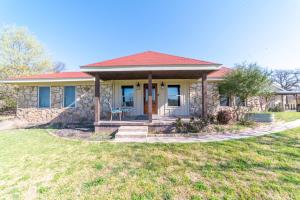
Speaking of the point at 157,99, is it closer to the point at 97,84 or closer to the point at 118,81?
the point at 118,81

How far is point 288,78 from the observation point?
103 ft

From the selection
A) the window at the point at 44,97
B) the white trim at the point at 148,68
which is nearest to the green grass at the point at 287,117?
the white trim at the point at 148,68

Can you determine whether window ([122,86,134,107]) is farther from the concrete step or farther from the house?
the concrete step

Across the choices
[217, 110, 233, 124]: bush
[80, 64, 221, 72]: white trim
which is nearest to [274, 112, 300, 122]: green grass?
[217, 110, 233, 124]: bush

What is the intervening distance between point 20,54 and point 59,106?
13017 mm

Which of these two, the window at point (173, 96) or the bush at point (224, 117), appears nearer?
the bush at point (224, 117)

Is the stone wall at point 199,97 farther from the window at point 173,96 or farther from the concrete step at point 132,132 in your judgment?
the concrete step at point 132,132

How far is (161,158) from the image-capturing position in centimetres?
374

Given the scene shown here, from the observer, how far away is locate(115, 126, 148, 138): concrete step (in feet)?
19.0

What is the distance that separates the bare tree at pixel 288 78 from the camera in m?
→ 30.2

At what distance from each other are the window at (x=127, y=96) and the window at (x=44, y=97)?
5.48m

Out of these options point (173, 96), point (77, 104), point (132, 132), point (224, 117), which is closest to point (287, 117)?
point (224, 117)

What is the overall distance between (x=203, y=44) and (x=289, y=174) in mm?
15583

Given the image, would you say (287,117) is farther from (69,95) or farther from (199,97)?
(69,95)
